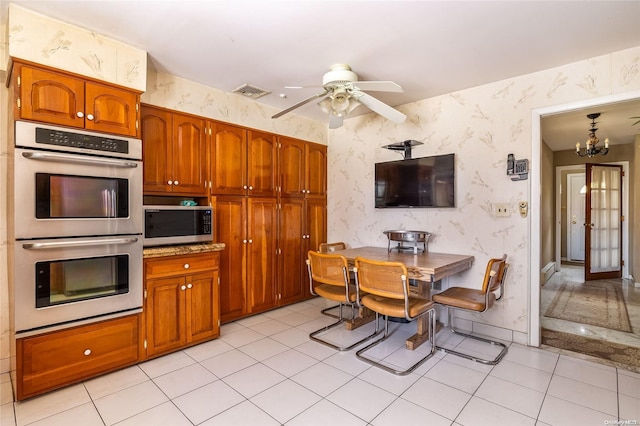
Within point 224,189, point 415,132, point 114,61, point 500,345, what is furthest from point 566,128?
point 114,61

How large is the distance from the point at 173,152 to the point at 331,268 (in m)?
1.95

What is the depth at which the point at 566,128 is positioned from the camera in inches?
197

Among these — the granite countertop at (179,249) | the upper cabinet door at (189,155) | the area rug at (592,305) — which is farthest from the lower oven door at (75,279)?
the area rug at (592,305)

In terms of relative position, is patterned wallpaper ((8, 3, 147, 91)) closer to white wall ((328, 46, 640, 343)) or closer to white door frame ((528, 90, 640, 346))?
white wall ((328, 46, 640, 343))

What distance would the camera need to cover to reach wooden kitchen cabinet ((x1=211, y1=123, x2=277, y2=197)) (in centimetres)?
351

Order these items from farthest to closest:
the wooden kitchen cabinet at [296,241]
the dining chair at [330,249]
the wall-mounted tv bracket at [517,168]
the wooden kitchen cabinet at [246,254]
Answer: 1. the wooden kitchen cabinet at [296,241]
2. the dining chair at [330,249]
3. the wooden kitchen cabinet at [246,254]
4. the wall-mounted tv bracket at [517,168]

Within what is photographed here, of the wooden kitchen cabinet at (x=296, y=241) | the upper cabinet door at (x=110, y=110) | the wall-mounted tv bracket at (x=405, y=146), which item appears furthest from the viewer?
the wooden kitchen cabinet at (x=296, y=241)

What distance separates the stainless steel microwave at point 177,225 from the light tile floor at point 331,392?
3.37ft

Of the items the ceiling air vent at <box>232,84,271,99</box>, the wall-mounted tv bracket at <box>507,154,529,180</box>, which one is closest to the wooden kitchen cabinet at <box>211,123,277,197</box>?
the ceiling air vent at <box>232,84,271,99</box>

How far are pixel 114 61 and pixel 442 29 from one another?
100 inches

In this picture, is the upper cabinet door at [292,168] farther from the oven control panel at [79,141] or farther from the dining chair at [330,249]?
the oven control panel at [79,141]

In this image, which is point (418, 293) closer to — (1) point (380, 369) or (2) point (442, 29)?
(1) point (380, 369)

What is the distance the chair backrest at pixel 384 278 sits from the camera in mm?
2516

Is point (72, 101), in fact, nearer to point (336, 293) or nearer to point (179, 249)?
point (179, 249)
